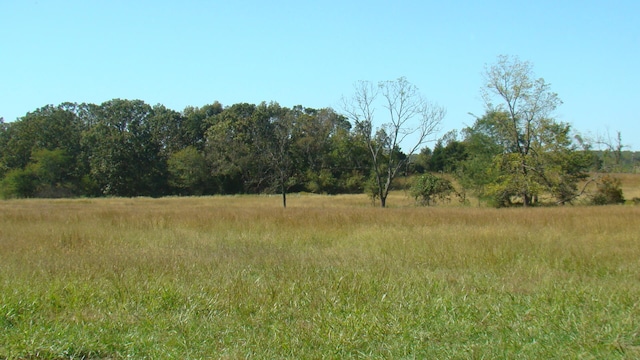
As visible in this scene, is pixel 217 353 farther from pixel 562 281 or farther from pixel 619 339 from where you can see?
pixel 562 281

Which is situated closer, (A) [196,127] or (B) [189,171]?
(B) [189,171]

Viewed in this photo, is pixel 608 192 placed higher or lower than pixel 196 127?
lower

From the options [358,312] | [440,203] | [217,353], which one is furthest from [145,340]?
[440,203]

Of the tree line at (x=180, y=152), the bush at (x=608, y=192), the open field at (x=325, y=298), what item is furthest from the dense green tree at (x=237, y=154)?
the open field at (x=325, y=298)

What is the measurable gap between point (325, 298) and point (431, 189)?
120ft

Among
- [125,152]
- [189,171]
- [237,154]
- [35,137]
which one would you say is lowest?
[189,171]

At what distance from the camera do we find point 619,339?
15.4ft

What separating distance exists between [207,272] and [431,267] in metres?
3.90

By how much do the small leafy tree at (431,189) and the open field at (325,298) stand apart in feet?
95.4

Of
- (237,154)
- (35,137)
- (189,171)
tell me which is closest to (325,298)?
(237,154)

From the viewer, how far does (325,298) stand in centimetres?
634

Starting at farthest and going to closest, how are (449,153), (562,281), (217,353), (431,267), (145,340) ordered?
1. (449,153)
2. (431,267)
3. (562,281)
4. (145,340)
5. (217,353)

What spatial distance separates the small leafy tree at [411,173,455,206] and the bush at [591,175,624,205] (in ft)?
35.0

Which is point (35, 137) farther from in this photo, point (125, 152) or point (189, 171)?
point (189, 171)
